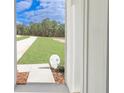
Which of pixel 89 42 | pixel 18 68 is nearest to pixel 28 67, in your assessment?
pixel 18 68

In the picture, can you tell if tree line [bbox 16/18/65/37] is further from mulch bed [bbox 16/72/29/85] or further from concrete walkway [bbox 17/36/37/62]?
mulch bed [bbox 16/72/29/85]

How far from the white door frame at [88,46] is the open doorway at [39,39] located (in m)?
0.34

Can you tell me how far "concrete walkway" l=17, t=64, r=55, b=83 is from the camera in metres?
6.98

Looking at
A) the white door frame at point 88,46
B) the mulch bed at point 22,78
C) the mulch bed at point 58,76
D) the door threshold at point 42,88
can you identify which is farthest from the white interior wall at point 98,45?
the mulch bed at point 22,78

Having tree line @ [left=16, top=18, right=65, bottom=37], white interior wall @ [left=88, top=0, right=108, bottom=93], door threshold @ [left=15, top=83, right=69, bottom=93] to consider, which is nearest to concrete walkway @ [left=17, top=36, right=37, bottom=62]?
tree line @ [left=16, top=18, right=65, bottom=37]

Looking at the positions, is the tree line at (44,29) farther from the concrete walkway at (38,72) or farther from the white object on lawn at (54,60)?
the concrete walkway at (38,72)

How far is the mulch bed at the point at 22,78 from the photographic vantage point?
22.7 ft

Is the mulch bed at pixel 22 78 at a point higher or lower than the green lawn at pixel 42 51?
lower

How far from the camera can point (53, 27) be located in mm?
→ 7125

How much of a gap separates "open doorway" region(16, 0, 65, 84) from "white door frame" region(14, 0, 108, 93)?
0.34 metres

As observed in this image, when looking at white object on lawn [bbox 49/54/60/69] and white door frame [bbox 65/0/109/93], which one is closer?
white door frame [bbox 65/0/109/93]

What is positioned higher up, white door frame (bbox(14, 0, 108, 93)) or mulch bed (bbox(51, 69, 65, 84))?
white door frame (bbox(14, 0, 108, 93))
